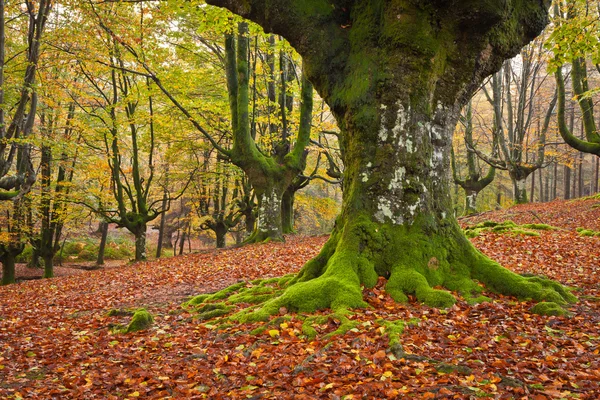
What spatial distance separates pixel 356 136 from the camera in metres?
5.72

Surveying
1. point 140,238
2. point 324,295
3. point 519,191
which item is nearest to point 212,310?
point 324,295

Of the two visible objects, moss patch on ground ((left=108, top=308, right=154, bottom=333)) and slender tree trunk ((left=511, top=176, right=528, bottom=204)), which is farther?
slender tree trunk ((left=511, top=176, right=528, bottom=204))

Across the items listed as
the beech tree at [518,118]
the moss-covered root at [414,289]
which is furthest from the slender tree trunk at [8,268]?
the beech tree at [518,118]

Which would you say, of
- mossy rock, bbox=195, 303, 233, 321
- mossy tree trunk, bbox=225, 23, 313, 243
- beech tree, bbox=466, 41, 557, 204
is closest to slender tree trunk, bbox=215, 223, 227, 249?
mossy tree trunk, bbox=225, 23, 313, 243

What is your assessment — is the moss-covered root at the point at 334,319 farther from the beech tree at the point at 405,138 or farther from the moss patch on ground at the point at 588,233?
the moss patch on ground at the point at 588,233

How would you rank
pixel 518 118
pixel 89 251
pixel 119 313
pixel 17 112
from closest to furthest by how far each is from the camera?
pixel 119 313 → pixel 17 112 → pixel 518 118 → pixel 89 251

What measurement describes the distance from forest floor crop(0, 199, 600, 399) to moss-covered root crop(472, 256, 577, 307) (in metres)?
0.16

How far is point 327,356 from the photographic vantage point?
3670mm

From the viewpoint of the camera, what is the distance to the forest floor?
3.10 metres

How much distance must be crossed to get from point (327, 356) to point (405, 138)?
312cm

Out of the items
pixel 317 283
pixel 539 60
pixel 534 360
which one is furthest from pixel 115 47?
pixel 539 60

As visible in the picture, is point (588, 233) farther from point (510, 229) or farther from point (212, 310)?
point (212, 310)

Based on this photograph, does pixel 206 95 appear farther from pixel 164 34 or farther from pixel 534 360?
pixel 534 360

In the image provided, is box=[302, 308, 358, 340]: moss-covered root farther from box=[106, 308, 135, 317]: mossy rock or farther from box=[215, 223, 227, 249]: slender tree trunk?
box=[215, 223, 227, 249]: slender tree trunk
